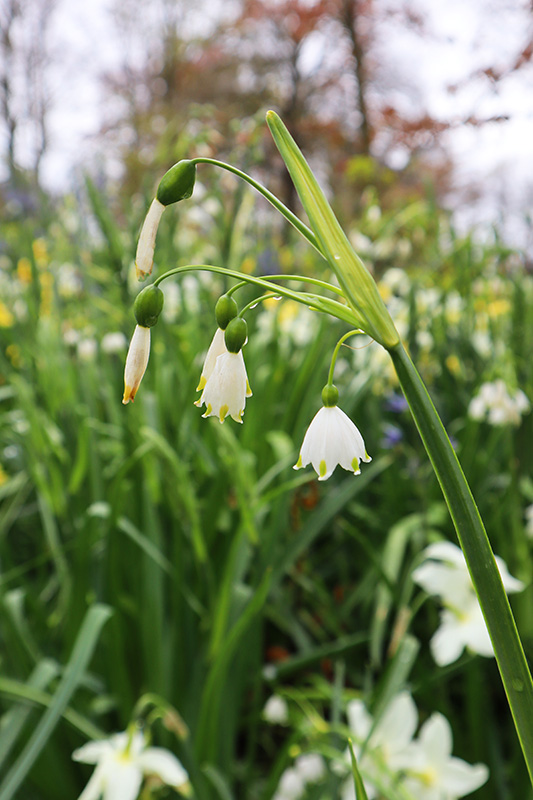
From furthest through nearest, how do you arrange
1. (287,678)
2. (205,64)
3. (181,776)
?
(205,64) → (287,678) → (181,776)

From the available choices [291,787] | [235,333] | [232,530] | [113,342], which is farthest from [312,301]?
[113,342]

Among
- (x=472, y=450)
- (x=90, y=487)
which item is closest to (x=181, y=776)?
(x=90, y=487)

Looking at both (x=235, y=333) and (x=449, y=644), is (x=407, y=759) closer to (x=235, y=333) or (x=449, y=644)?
(x=449, y=644)

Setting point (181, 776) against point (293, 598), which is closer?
point (181, 776)

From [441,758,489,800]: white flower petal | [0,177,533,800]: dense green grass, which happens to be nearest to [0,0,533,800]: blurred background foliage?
[0,177,533,800]: dense green grass

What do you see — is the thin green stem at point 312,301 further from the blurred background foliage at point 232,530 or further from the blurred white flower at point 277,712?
the blurred white flower at point 277,712

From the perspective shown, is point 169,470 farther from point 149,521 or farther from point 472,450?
point 472,450
